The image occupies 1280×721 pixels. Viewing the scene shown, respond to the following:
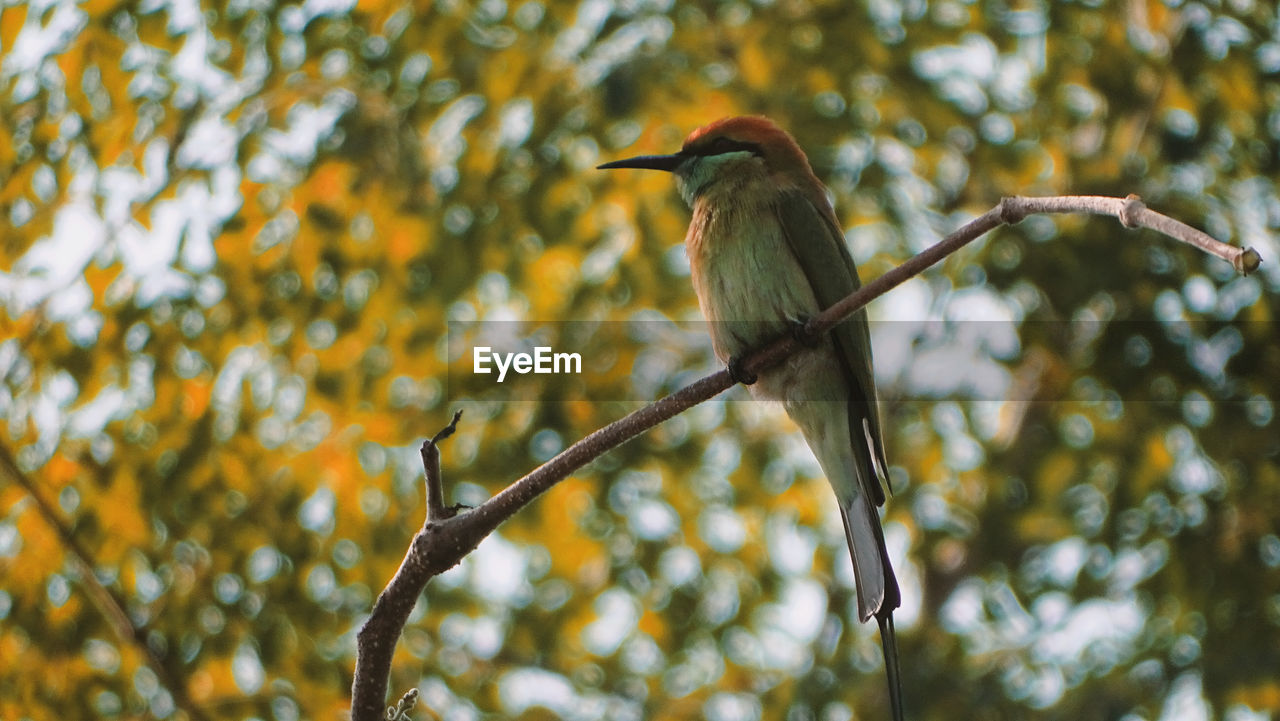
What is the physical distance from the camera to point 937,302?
3285mm

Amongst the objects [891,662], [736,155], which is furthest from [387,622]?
[736,155]

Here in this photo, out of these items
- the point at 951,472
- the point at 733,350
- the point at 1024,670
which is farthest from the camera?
the point at 951,472

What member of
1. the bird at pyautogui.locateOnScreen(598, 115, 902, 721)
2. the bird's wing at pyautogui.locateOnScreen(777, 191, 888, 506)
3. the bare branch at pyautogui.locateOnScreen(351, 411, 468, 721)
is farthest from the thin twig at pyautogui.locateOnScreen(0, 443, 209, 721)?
the bare branch at pyautogui.locateOnScreen(351, 411, 468, 721)

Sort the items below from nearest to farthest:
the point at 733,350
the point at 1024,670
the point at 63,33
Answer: the point at 733,350, the point at 63,33, the point at 1024,670

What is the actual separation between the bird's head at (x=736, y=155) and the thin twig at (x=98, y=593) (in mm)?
1379

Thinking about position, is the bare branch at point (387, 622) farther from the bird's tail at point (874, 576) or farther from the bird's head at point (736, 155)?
the bird's head at point (736, 155)

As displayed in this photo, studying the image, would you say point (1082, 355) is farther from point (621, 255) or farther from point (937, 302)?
point (621, 255)

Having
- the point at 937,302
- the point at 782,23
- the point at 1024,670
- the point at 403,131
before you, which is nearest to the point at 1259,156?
the point at 937,302

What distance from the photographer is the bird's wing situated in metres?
2.26

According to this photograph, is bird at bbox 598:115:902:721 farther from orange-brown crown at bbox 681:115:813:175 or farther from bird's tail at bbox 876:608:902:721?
bird's tail at bbox 876:608:902:721

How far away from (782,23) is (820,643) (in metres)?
1.64

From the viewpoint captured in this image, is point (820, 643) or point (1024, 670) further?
point (820, 643)

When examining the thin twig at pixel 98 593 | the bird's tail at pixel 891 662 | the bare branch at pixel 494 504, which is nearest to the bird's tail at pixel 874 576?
the bird's tail at pixel 891 662

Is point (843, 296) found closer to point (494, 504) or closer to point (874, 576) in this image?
point (874, 576)
